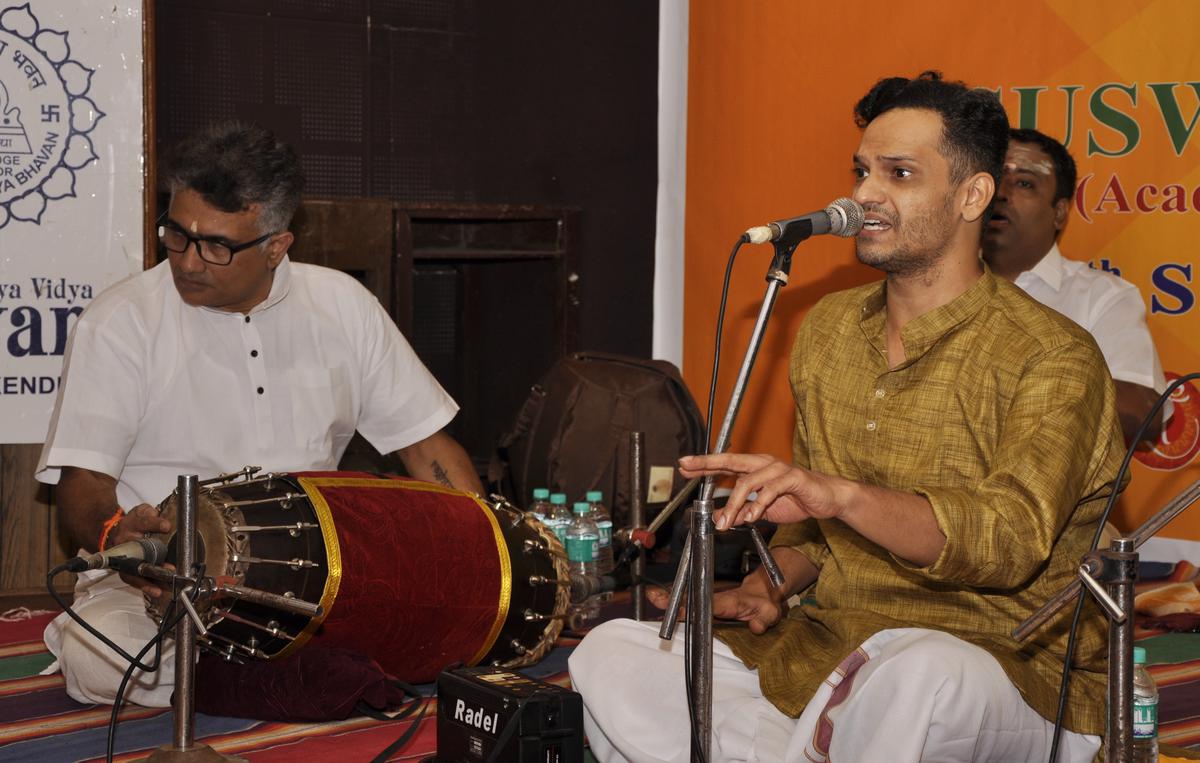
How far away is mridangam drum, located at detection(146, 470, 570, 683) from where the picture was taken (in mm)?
A: 2912

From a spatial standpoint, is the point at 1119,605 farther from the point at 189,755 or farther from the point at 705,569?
the point at 189,755

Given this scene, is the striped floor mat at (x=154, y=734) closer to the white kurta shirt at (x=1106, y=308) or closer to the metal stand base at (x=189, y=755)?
the metal stand base at (x=189, y=755)

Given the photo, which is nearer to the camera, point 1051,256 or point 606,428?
point 1051,256

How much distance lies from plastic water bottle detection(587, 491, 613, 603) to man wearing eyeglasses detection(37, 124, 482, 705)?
2.68ft

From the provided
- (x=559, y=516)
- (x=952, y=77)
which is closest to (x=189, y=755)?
(x=559, y=516)

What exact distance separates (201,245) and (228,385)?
376 mm

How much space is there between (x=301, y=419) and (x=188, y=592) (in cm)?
137

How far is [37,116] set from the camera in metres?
4.42

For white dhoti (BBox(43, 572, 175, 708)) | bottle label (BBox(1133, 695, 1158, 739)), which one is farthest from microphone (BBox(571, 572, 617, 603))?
bottle label (BBox(1133, 695, 1158, 739))

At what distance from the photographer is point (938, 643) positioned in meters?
2.29

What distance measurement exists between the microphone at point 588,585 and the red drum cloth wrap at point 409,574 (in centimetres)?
83

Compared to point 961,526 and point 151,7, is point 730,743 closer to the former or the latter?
point 961,526

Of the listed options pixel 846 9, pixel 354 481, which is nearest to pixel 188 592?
pixel 354 481

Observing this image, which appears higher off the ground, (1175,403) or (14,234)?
(14,234)
